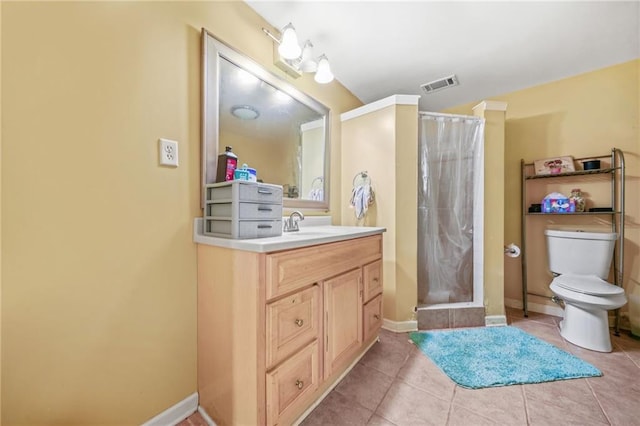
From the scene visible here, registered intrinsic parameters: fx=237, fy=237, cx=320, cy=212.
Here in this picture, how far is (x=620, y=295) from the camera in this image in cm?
158

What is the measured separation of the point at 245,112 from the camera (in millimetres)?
1370

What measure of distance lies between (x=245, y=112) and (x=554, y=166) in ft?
8.73

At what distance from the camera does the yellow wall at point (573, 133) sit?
1893 mm

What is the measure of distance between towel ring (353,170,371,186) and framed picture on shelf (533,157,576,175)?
5.28 feet

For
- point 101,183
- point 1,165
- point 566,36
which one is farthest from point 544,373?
point 1,165

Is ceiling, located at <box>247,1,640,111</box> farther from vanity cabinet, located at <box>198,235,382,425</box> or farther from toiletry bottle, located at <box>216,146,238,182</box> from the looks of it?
vanity cabinet, located at <box>198,235,382,425</box>

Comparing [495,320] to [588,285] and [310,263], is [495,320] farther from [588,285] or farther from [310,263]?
[310,263]

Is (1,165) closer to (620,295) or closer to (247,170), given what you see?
(247,170)

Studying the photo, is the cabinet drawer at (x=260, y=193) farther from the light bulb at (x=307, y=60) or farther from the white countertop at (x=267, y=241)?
the light bulb at (x=307, y=60)

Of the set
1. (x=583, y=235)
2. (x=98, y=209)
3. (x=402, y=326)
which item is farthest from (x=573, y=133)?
(x=98, y=209)

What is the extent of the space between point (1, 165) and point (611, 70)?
147 inches

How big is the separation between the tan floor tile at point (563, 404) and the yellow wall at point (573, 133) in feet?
4.12

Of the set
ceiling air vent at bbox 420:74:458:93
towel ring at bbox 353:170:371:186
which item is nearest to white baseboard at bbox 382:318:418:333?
towel ring at bbox 353:170:371:186

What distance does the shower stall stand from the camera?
2057 mm
